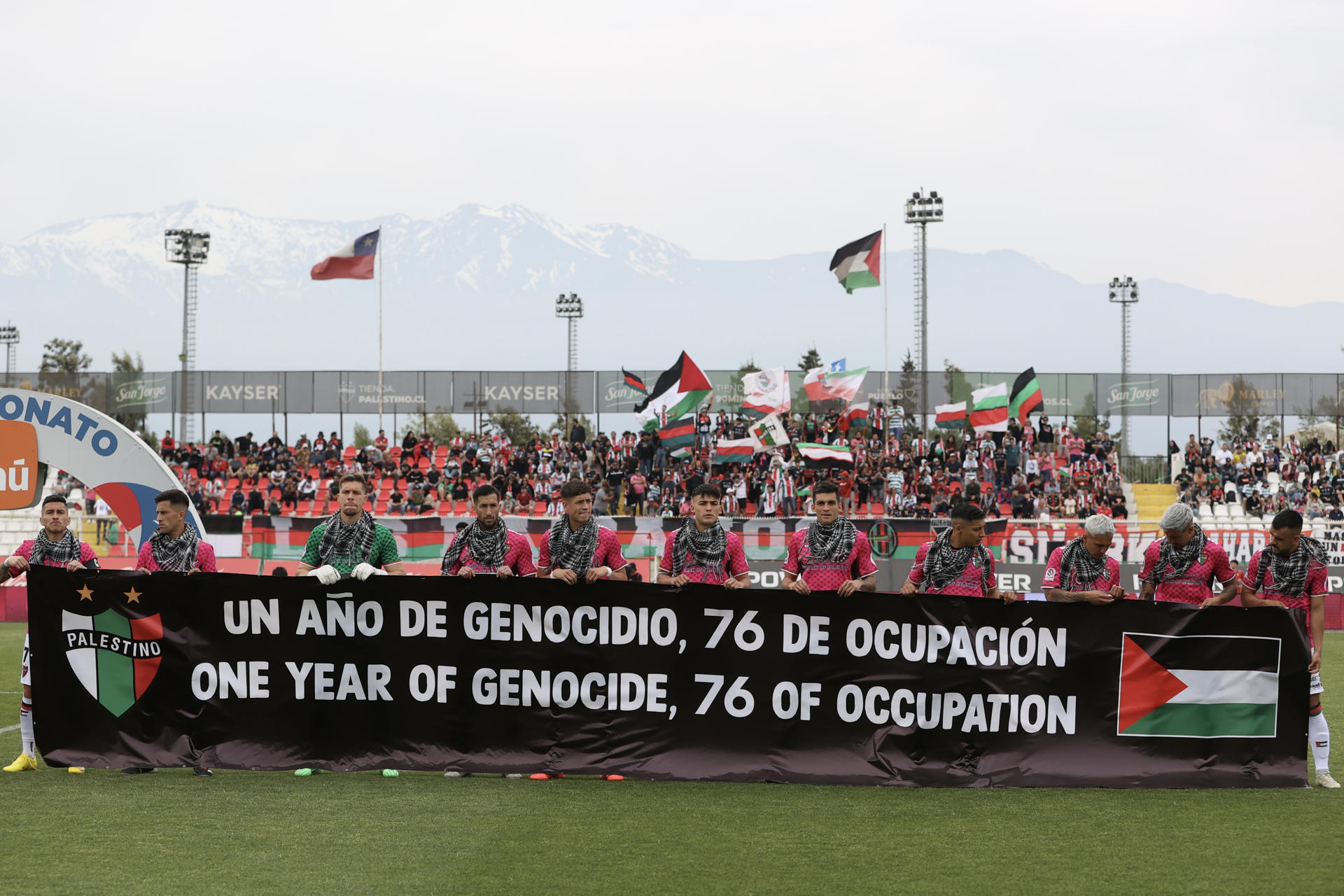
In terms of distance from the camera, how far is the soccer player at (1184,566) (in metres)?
8.29

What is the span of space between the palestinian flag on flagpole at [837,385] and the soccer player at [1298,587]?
24963 millimetres

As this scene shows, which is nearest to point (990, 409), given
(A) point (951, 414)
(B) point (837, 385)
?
(A) point (951, 414)

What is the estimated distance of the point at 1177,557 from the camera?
8445mm

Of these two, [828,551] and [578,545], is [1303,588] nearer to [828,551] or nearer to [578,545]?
[828,551]

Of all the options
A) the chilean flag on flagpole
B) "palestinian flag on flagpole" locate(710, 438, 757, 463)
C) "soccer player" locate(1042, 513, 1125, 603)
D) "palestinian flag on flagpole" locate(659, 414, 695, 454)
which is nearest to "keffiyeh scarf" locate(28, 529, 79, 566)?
"soccer player" locate(1042, 513, 1125, 603)

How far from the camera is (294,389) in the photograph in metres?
44.8

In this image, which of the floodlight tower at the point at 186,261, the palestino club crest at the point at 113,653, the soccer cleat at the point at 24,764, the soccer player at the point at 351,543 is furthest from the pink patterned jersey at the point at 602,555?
the floodlight tower at the point at 186,261

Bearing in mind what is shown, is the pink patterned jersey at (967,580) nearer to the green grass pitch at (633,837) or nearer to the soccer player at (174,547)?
the green grass pitch at (633,837)

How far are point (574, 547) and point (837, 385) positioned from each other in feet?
84.1

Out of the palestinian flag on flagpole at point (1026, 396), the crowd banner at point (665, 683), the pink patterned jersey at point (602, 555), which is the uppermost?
the palestinian flag on flagpole at point (1026, 396)

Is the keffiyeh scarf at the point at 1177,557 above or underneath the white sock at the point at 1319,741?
above

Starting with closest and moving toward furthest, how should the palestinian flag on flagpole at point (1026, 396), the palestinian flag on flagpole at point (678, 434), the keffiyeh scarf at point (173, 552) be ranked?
the keffiyeh scarf at point (173, 552) < the palestinian flag on flagpole at point (678, 434) < the palestinian flag on flagpole at point (1026, 396)

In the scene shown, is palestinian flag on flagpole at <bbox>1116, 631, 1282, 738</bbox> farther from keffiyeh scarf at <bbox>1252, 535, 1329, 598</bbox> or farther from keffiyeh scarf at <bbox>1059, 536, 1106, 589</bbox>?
keffiyeh scarf at <bbox>1059, 536, 1106, 589</bbox>

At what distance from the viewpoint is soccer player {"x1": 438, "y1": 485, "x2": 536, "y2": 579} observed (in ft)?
28.5
